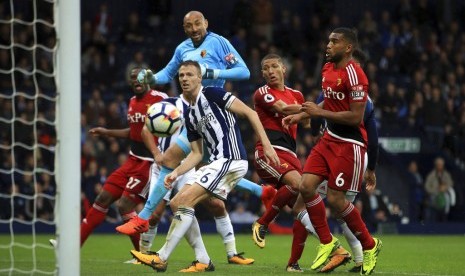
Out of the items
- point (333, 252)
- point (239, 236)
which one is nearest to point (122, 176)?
point (333, 252)

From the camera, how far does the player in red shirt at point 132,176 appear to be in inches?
441

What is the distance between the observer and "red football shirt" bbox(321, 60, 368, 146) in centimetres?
864

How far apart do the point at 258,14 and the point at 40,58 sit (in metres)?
5.67

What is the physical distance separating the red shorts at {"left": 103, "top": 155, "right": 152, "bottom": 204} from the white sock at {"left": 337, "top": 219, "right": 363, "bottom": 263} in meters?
2.81

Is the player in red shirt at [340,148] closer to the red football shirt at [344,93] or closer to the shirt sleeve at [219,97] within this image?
the red football shirt at [344,93]

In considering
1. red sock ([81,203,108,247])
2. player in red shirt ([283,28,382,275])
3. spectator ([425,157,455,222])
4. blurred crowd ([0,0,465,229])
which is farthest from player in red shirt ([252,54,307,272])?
spectator ([425,157,455,222])

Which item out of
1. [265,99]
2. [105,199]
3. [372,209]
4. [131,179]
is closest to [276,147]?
[265,99]

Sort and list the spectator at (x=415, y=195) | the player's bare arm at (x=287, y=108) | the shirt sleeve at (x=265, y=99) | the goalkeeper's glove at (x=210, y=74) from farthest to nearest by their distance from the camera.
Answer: the spectator at (x=415, y=195) < the shirt sleeve at (x=265, y=99) < the goalkeeper's glove at (x=210, y=74) < the player's bare arm at (x=287, y=108)

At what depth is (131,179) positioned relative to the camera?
11.3m

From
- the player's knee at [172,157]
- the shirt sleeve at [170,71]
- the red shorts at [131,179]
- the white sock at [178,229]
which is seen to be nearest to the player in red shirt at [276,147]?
the player's knee at [172,157]

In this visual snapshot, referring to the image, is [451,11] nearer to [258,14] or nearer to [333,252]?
[258,14]

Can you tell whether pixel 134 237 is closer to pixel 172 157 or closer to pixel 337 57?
pixel 172 157

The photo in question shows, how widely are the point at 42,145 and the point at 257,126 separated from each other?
1872mm

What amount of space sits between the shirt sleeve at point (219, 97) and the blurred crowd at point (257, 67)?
8923 mm
